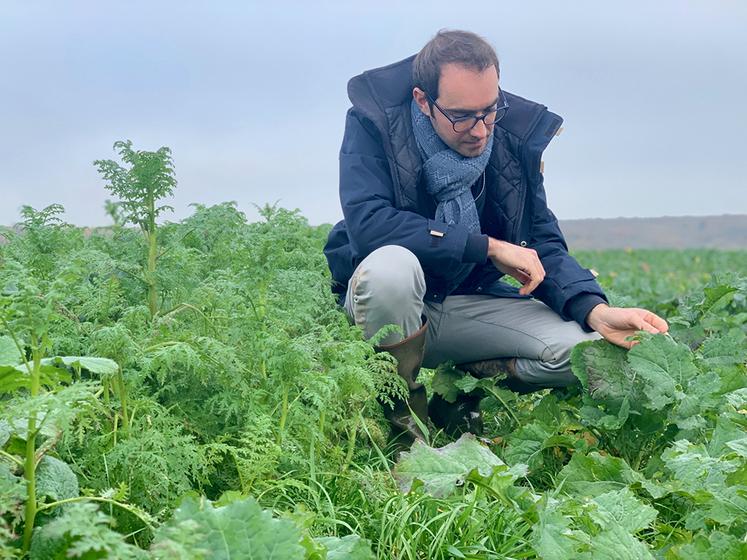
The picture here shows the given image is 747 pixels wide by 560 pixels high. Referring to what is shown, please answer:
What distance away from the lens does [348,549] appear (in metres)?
2.36

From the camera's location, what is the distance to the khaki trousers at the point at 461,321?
3869mm

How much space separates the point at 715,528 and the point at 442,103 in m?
2.01

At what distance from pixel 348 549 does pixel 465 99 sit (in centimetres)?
217

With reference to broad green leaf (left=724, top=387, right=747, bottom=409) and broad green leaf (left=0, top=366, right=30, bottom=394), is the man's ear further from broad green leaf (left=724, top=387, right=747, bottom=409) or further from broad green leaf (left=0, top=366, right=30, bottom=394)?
broad green leaf (left=0, top=366, right=30, bottom=394)

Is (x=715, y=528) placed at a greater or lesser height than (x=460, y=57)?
lesser

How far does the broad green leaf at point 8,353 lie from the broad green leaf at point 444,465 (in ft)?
3.88

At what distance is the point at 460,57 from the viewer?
405 cm

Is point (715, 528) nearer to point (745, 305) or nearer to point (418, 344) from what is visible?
point (418, 344)

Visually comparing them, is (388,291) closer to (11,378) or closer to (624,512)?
(624,512)

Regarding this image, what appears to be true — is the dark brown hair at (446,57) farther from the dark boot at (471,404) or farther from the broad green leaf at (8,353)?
the broad green leaf at (8,353)

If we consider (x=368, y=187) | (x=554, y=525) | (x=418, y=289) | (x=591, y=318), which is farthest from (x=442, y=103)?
(x=554, y=525)

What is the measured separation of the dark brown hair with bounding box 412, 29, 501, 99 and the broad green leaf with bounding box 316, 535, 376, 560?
2180 millimetres

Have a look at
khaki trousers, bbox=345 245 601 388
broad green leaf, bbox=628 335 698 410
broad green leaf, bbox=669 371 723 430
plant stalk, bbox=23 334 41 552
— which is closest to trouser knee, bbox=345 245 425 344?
khaki trousers, bbox=345 245 601 388

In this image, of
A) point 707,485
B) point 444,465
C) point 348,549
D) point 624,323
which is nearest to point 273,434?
point 444,465
